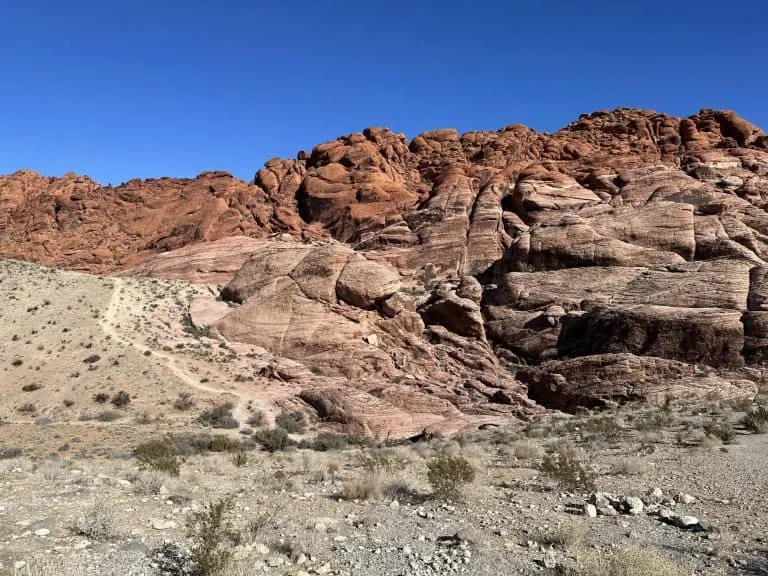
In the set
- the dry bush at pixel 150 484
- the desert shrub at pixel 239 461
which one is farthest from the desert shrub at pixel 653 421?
the dry bush at pixel 150 484

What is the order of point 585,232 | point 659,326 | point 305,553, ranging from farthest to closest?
point 585,232
point 659,326
point 305,553

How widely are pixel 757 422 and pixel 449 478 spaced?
10003 mm

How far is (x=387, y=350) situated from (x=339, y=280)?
5.65m

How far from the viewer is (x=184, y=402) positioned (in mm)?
24297

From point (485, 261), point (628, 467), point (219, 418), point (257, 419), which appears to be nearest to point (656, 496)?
point (628, 467)

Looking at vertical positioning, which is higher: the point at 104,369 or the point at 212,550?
the point at 212,550

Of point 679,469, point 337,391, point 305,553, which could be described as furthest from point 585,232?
point 305,553

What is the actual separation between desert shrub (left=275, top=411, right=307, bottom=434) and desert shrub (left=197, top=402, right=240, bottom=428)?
6.00 ft

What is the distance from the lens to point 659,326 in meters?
28.0

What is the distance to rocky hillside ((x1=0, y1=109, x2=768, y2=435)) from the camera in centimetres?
2728

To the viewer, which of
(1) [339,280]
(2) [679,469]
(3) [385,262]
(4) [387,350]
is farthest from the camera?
(3) [385,262]

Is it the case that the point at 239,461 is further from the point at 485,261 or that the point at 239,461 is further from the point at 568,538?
the point at 485,261

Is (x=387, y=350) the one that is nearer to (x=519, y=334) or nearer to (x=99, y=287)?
(x=519, y=334)

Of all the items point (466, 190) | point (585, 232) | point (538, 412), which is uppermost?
point (466, 190)
